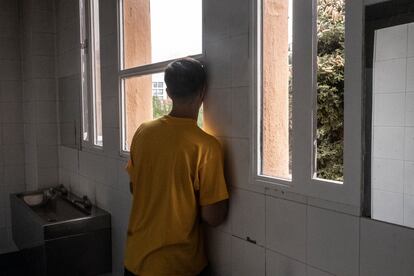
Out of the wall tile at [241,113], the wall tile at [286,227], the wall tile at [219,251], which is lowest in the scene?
the wall tile at [219,251]

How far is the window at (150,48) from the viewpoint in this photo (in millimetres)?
1928

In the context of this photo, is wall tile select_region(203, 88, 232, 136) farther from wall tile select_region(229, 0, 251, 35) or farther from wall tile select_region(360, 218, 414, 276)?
wall tile select_region(360, 218, 414, 276)

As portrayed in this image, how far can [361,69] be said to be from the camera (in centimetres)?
111

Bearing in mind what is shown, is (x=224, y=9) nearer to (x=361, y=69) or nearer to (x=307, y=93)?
(x=307, y=93)

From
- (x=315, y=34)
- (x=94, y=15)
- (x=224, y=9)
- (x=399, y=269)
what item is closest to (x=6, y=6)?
(x=94, y=15)

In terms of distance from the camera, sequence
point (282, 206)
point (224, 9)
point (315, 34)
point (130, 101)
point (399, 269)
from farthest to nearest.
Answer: point (130, 101), point (224, 9), point (282, 206), point (315, 34), point (399, 269)

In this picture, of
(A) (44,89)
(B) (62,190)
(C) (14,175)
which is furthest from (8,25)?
(B) (62,190)

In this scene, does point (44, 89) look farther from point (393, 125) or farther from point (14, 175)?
point (393, 125)

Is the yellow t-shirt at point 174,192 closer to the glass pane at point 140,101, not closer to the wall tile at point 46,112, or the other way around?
the glass pane at point 140,101

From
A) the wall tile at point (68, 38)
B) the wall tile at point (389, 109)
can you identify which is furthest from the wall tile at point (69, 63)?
the wall tile at point (389, 109)

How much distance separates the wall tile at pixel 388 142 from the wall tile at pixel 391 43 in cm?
19

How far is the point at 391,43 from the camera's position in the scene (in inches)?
41.4

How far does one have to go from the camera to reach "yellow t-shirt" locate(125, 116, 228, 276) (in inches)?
62.0

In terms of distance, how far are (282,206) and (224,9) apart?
773 mm
